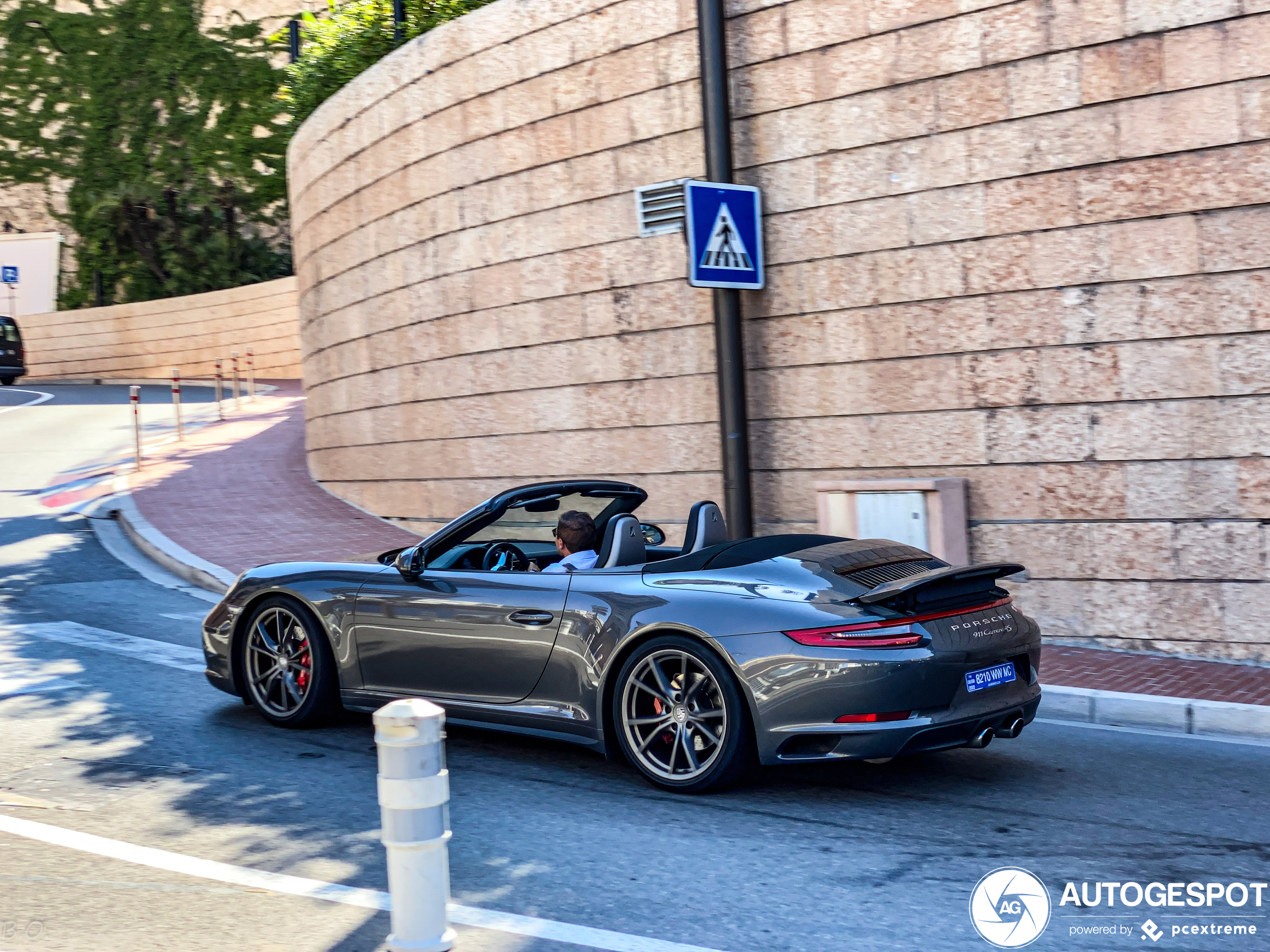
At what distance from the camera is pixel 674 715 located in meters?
5.25

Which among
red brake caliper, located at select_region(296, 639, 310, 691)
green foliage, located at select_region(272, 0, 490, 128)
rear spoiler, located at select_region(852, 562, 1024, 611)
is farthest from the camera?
green foliage, located at select_region(272, 0, 490, 128)

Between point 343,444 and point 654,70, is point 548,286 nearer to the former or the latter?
point 654,70

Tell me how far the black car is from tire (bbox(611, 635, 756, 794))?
3276 centimetres

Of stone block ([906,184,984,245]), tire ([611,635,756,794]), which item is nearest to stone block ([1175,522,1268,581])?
stone block ([906,184,984,245])

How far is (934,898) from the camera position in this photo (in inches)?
158

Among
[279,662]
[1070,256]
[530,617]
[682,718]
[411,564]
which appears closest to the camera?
[682,718]

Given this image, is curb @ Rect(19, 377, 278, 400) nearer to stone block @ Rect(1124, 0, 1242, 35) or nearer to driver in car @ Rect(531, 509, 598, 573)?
stone block @ Rect(1124, 0, 1242, 35)

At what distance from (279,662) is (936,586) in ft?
10.9

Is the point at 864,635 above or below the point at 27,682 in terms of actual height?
above

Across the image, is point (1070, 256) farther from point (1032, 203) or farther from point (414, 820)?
point (414, 820)

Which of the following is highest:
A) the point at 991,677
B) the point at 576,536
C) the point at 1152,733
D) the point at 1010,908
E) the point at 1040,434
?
the point at 1040,434

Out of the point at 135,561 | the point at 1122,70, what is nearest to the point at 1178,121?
the point at 1122,70

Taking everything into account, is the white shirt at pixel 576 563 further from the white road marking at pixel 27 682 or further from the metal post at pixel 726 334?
the white road marking at pixel 27 682

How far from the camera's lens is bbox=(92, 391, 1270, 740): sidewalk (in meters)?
6.57
